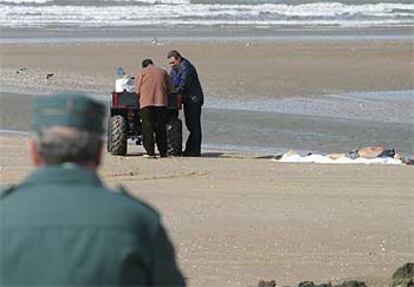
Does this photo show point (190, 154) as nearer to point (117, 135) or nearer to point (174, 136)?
point (174, 136)

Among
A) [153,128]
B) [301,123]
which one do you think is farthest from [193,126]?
[301,123]

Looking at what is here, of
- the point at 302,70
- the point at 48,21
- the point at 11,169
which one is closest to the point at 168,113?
the point at 11,169

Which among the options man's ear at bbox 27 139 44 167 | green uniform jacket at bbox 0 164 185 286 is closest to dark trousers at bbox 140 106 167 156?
man's ear at bbox 27 139 44 167

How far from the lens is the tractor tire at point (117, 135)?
47.1ft

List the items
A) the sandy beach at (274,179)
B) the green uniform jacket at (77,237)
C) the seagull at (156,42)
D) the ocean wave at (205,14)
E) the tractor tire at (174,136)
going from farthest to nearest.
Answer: the ocean wave at (205,14), the seagull at (156,42), the tractor tire at (174,136), the sandy beach at (274,179), the green uniform jacket at (77,237)

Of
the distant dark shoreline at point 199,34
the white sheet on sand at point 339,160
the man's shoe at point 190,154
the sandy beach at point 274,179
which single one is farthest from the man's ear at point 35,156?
the distant dark shoreline at point 199,34

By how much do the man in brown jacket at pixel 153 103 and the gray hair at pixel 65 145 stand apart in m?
10.8

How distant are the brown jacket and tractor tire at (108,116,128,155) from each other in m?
0.42

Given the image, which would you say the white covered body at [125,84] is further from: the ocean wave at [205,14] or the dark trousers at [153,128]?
the ocean wave at [205,14]

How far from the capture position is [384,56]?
30.9 m

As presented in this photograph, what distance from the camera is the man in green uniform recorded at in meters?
3.06

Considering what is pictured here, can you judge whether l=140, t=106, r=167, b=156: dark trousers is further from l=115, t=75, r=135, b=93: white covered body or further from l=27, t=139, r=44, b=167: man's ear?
l=27, t=139, r=44, b=167: man's ear

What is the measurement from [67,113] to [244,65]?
984 inches

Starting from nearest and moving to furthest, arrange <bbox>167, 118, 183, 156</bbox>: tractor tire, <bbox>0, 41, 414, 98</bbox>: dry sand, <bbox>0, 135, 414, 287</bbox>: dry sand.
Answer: <bbox>0, 135, 414, 287</bbox>: dry sand
<bbox>167, 118, 183, 156</bbox>: tractor tire
<bbox>0, 41, 414, 98</bbox>: dry sand
